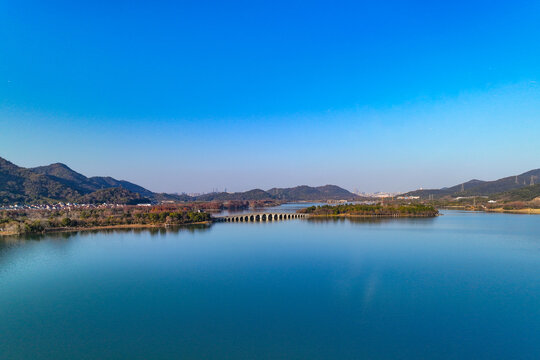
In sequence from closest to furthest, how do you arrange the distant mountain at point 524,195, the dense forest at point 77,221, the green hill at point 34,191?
1. the dense forest at point 77,221
2. the green hill at point 34,191
3. the distant mountain at point 524,195

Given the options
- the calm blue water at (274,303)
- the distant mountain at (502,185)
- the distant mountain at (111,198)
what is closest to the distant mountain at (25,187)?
the distant mountain at (111,198)

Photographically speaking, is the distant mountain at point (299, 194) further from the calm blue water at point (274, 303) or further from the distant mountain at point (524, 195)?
the calm blue water at point (274, 303)

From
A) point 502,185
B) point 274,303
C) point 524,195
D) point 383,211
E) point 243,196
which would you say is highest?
point 502,185

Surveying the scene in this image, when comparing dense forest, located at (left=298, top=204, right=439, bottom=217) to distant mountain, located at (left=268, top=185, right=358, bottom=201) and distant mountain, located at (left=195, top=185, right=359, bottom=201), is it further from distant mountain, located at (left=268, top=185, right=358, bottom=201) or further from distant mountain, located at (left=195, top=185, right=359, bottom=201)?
distant mountain, located at (left=268, top=185, right=358, bottom=201)

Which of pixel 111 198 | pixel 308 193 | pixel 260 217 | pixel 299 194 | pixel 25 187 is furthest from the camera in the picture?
pixel 308 193

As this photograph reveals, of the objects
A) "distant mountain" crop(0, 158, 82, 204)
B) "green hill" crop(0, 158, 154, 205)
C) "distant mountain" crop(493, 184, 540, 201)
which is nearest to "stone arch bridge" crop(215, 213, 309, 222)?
"green hill" crop(0, 158, 154, 205)

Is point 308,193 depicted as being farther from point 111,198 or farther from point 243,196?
point 111,198

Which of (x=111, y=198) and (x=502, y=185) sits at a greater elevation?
(x=502, y=185)

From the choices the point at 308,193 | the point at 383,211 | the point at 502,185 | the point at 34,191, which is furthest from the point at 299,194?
the point at 34,191

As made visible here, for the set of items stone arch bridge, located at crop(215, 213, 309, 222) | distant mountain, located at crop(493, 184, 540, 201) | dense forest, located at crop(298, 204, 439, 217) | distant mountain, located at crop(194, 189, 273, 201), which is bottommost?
stone arch bridge, located at crop(215, 213, 309, 222)

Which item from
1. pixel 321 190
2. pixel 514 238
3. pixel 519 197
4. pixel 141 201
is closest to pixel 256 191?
pixel 321 190
